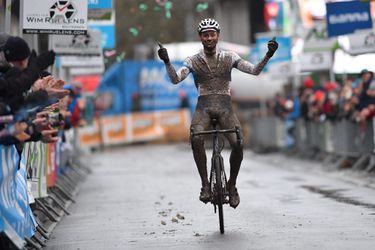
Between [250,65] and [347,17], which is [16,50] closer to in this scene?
[250,65]

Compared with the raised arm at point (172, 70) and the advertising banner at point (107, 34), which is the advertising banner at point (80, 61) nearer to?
the advertising banner at point (107, 34)

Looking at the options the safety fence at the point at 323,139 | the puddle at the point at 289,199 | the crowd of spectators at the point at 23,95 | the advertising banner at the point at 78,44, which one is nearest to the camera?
the crowd of spectators at the point at 23,95

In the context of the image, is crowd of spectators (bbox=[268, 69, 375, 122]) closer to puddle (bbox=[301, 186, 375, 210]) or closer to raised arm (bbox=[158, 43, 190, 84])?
puddle (bbox=[301, 186, 375, 210])

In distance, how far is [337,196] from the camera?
17.4m

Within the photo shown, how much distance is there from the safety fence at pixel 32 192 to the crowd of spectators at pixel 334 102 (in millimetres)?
6147

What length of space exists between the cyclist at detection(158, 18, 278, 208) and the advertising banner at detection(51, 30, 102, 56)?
7.00 m

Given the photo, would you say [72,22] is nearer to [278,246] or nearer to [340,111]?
[278,246]

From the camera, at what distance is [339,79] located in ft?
116

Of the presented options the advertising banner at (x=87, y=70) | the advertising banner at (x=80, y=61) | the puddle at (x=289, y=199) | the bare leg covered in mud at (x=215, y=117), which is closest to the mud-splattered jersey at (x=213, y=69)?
the bare leg covered in mud at (x=215, y=117)

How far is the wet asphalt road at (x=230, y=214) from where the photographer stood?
11445 millimetres

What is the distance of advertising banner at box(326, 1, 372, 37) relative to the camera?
22.5 meters

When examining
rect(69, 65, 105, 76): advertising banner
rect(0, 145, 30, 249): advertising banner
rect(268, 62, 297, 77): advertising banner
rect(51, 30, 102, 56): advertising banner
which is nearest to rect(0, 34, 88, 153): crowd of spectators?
rect(0, 145, 30, 249): advertising banner

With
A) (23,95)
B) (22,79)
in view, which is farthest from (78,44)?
(22,79)

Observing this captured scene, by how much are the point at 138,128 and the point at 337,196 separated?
1232 inches
